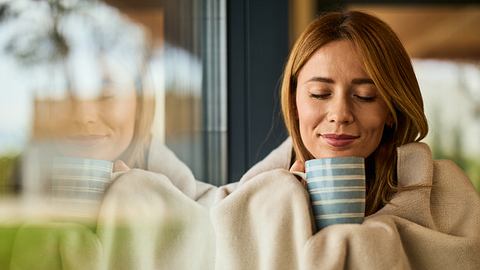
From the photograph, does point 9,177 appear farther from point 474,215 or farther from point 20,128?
point 474,215

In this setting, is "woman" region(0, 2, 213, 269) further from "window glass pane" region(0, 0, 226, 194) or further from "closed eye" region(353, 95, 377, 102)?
"closed eye" region(353, 95, 377, 102)

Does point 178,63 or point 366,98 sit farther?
point 178,63

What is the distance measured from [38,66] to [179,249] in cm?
18

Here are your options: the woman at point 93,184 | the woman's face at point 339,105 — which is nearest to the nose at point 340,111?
the woman's face at point 339,105

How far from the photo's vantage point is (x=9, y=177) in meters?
0.62

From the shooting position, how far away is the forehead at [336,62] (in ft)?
1.90

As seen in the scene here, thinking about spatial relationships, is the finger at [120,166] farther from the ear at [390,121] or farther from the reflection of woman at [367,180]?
the ear at [390,121]

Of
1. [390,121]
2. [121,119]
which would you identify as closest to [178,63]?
[121,119]

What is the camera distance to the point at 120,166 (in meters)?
0.62

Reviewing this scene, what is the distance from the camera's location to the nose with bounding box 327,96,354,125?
Answer: 58 cm

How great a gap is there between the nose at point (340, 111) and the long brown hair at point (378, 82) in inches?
1.0

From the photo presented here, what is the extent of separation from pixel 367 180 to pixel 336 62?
0.09 metres

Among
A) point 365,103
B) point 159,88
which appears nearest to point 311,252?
point 365,103

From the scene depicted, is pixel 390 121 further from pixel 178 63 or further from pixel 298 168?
pixel 178 63
